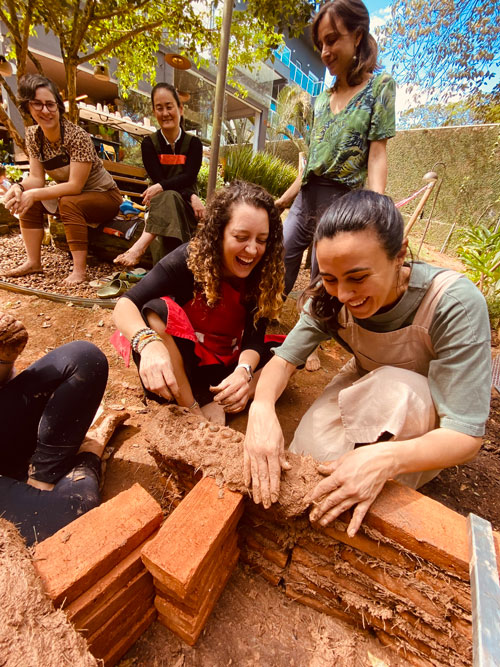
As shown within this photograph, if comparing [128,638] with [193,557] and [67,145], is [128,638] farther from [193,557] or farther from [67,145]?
[67,145]

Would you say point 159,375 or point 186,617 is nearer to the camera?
point 186,617

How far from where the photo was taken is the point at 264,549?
1.31 m

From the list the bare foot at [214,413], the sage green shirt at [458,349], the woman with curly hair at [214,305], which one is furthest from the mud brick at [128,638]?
the sage green shirt at [458,349]

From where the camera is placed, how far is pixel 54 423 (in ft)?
4.66

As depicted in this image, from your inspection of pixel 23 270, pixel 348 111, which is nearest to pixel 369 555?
pixel 348 111

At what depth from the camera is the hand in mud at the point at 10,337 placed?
1305mm

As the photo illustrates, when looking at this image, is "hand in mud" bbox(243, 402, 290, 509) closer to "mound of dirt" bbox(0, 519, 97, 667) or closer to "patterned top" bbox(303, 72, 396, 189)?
"mound of dirt" bbox(0, 519, 97, 667)

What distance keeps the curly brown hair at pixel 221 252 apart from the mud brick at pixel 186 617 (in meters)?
1.29

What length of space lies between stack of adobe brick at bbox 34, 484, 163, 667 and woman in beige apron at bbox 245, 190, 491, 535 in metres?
0.41

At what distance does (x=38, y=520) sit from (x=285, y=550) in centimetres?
93

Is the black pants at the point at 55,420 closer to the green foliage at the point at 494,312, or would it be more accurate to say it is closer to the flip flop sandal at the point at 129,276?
the flip flop sandal at the point at 129,276

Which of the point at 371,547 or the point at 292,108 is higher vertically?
the point at 292,108

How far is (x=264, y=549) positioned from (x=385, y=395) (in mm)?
773

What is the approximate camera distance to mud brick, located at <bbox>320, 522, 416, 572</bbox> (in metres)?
1.06
